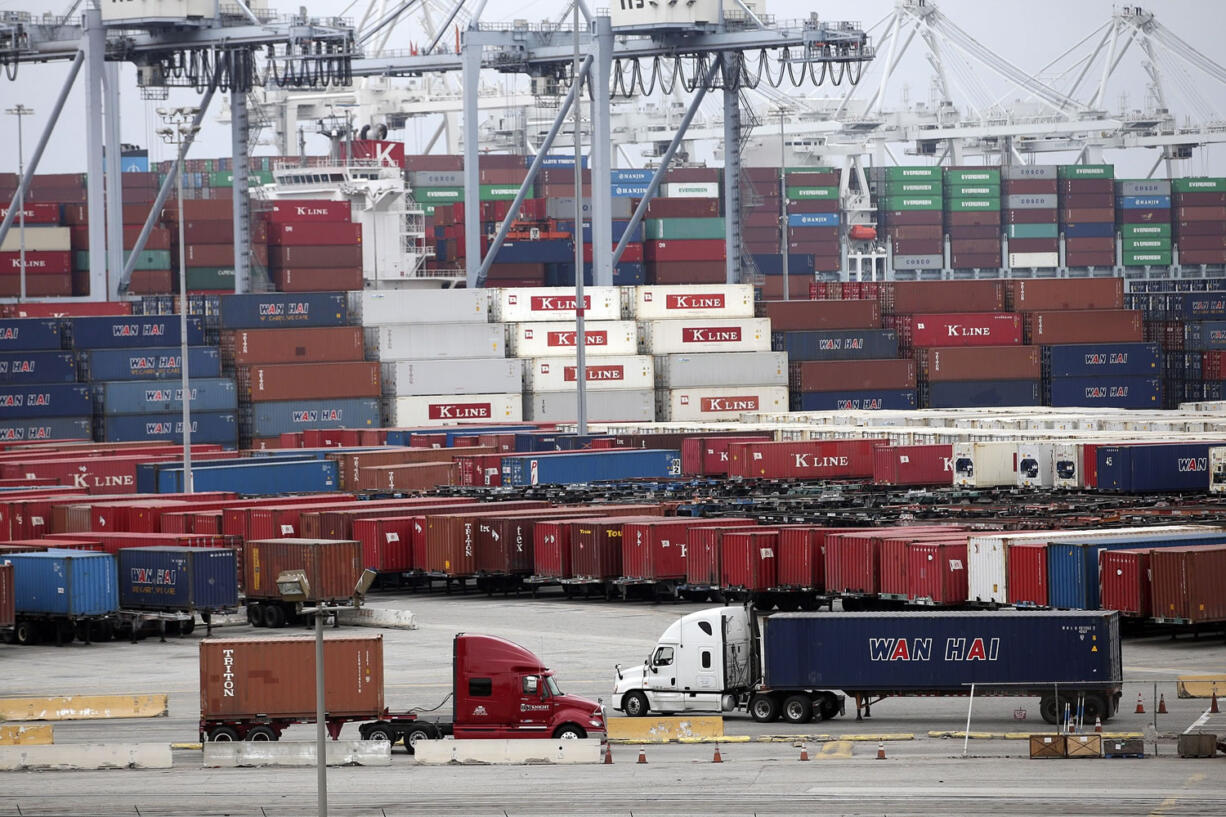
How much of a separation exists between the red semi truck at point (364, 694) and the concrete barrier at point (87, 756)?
3.13ft

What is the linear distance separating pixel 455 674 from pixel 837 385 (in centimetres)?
5950

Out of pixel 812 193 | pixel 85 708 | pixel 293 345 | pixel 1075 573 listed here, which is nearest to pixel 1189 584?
pixel 1075 573

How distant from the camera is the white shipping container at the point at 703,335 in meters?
83.6

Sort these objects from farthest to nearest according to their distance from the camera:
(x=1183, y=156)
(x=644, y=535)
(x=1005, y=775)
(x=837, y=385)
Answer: (x=1183, y=156) < (x=837, y=385) < (x=644, y=535) < (x=1005, y=775)

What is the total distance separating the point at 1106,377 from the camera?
85.8 meters

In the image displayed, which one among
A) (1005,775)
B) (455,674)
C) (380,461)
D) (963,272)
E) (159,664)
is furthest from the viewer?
(963,272)

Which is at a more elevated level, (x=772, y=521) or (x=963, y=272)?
(x=963, y=272)

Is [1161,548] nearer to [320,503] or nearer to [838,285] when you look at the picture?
[320,503]

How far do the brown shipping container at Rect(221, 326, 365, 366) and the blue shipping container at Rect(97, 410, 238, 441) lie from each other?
8.79 feet

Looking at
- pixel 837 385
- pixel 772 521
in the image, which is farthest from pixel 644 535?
pixel 837 385

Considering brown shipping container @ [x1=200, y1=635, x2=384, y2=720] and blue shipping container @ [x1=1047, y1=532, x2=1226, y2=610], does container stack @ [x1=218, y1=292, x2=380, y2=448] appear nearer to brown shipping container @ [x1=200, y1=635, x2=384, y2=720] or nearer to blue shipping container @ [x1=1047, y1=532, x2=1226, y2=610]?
blue shipping container @ [x1=1047, y1=532, x2=1226, y2=610]

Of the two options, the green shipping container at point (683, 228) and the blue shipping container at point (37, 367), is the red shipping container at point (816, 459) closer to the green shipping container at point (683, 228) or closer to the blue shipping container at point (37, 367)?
the blue shipping container at point (37, 367)

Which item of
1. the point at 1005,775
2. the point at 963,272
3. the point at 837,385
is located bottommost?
the point at 1005,775

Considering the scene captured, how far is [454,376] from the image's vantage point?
81062 millimetres
